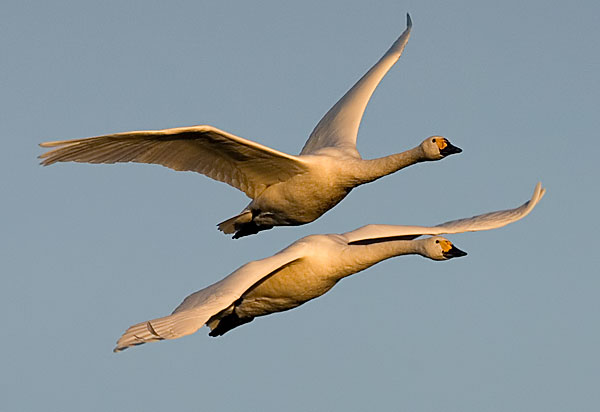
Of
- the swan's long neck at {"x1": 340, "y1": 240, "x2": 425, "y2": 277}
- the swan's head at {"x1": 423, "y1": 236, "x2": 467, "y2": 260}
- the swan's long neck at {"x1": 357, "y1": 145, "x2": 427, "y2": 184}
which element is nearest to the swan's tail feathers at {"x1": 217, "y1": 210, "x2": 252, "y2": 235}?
the swan's long neck at {"x1": 357, "y1": 145, "x2": 427, "y2": 184}

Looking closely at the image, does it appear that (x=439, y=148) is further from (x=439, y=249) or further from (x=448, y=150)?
(x=439, y=249)

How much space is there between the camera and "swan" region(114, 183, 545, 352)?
2431 centimetres

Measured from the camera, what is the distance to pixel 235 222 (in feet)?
93.1

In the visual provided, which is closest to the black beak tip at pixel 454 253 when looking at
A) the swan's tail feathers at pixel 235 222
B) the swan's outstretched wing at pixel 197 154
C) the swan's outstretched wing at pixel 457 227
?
the swan's outstretched wing at pixel 457 227

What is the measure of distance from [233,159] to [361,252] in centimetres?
284

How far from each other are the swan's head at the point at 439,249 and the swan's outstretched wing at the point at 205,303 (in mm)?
1903

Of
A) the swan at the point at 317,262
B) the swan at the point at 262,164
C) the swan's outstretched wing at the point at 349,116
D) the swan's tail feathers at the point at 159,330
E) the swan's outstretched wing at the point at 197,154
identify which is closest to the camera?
the swan's tail feathers at the point at 159,330

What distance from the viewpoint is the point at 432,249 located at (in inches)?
1003

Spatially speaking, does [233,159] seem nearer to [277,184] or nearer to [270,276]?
[277,184]

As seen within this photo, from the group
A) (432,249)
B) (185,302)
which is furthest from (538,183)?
(185,302)

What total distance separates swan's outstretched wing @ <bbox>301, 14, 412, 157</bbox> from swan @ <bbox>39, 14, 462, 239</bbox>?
108cm

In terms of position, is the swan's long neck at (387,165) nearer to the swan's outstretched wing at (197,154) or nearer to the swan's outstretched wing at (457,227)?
the swan's outstretched wing at (457,227)

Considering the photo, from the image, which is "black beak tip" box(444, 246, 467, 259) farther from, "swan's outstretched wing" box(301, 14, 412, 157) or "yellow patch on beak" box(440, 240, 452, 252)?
"swan's outstretched wing" box(301, 14, 412, 157)

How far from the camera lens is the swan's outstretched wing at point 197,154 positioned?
24.6 meters
